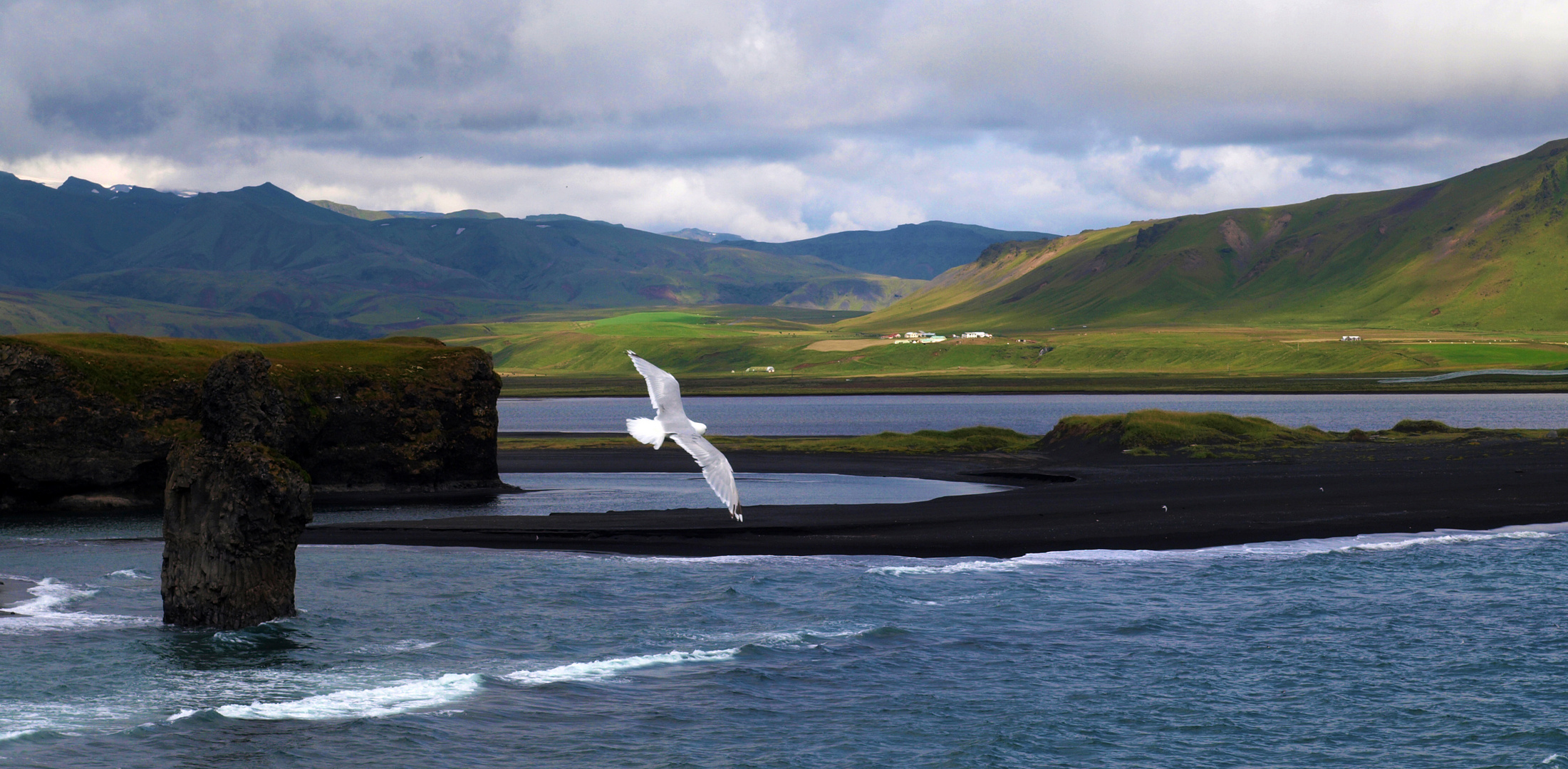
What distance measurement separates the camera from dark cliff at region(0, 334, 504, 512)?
53.7m

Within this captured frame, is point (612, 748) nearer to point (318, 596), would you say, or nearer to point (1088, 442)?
point (318, 596)

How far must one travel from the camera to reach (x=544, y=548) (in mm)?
44125

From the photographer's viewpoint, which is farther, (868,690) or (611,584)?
(611,584)

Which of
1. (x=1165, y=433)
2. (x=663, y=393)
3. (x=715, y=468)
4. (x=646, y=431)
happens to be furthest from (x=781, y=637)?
(x=1165, y=433)

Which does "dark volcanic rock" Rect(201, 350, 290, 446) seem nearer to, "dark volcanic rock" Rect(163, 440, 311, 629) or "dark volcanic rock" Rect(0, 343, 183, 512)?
"dark volcanic rock" Rect(163, 440, 311, 629)

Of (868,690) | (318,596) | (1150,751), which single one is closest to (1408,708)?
(1150,751)

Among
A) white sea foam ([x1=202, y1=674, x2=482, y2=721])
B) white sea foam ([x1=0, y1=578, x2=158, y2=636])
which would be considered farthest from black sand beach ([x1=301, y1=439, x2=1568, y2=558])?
white sea foam ([x1=202, y1=674, x2=482, y2=721])

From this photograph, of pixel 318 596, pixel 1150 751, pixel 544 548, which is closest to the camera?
pixel 1150 751

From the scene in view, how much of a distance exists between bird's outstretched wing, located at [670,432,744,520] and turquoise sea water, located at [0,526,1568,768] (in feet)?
20.4

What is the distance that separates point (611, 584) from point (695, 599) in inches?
129

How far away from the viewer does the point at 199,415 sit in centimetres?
4741

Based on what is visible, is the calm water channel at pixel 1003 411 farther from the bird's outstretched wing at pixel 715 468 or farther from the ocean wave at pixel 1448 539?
the bird's outstretched wing at pixel 715 468

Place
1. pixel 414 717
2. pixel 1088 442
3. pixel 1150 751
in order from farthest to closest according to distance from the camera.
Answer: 1. pixel 1088 442
2. pixel 414 717
3. pixel 1150 751

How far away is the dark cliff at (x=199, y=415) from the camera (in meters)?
53.7
